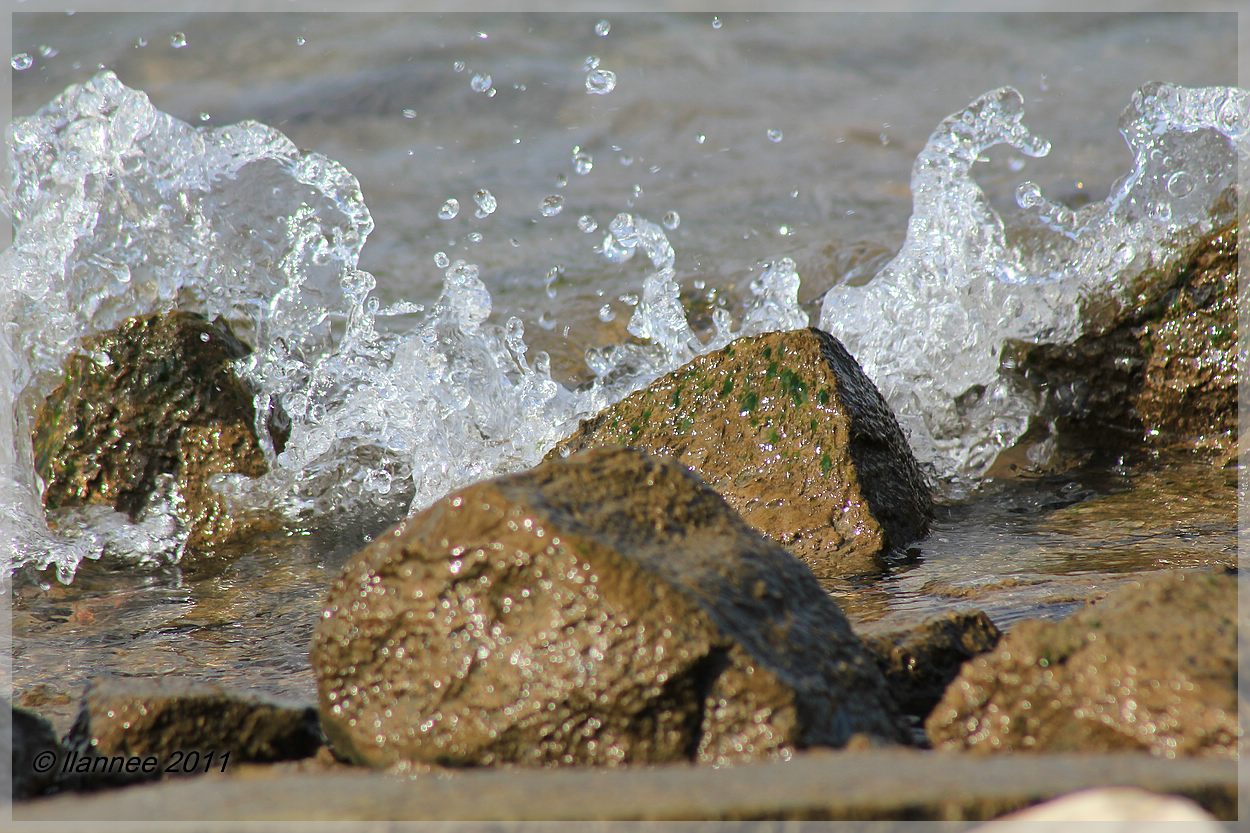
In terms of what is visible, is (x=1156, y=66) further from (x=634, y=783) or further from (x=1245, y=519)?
(x=634, y=783)

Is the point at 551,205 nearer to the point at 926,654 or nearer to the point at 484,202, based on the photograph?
the point at 484,202

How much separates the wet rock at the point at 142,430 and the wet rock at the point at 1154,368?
2486 millimetres

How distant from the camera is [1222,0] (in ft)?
29.8

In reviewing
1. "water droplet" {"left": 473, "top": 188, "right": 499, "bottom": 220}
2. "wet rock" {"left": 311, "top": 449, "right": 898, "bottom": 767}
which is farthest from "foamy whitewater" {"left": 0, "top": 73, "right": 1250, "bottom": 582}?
"wet rock" {"left": 311, "top": 449, "right": 898, "bottom": 767}

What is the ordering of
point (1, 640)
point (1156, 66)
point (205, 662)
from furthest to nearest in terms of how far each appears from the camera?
1. point (1156, 66)
2. point (1, 640)
3. point (205, 662)

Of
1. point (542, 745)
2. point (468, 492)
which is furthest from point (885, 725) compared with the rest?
point (468, 492)

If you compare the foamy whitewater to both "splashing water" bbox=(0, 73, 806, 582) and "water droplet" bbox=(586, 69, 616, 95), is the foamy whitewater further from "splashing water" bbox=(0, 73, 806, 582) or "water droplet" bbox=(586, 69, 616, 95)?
"water droplet" bbox=(586, 69, 616, 95)

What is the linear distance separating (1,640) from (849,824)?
2.45 meters

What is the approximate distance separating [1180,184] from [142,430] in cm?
341

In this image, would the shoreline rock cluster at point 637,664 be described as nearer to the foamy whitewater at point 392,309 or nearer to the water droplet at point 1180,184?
the foamy whitewater at point 392,309

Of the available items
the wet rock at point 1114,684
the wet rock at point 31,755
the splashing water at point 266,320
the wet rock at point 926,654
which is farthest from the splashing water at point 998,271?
the wet rock at point 31,755

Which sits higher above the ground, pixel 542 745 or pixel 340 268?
pixel 340 268

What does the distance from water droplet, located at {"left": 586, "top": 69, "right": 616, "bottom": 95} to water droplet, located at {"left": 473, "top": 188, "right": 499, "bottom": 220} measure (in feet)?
4.64

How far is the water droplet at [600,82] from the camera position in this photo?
7.80 meters
